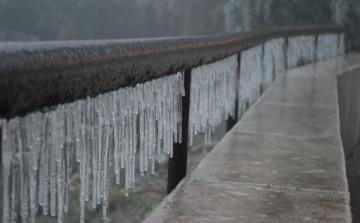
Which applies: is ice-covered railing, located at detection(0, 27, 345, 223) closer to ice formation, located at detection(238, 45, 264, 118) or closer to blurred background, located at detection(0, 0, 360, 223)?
blurred background, located at detection(0, 0, 360, 223)

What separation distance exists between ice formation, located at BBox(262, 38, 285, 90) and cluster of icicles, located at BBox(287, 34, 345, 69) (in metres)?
0.73

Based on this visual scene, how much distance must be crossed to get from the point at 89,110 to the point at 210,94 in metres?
2.21

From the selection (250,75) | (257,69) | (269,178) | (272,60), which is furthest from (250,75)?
(269,178)

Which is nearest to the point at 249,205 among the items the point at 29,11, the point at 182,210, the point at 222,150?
the point at 182,210

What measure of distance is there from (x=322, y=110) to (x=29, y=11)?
145 feet

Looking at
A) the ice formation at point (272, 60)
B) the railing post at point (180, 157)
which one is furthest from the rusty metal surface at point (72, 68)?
the ice formation at point (272, 60)

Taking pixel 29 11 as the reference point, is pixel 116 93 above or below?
below

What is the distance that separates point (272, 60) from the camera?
8.65 meters

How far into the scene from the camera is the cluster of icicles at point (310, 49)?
10898 millimetres

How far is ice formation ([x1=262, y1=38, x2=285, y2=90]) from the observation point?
7.84 metres

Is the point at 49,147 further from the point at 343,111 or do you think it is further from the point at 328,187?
the point at 343,111

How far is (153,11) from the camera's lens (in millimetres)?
44188

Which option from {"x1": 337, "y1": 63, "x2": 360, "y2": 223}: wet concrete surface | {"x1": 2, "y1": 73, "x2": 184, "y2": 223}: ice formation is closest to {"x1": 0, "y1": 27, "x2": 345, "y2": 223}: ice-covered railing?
{"x1": 2, "y1": 73, "x2": 184, "y2": 223}: ice formation

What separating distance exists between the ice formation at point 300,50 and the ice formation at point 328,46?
346 mm
